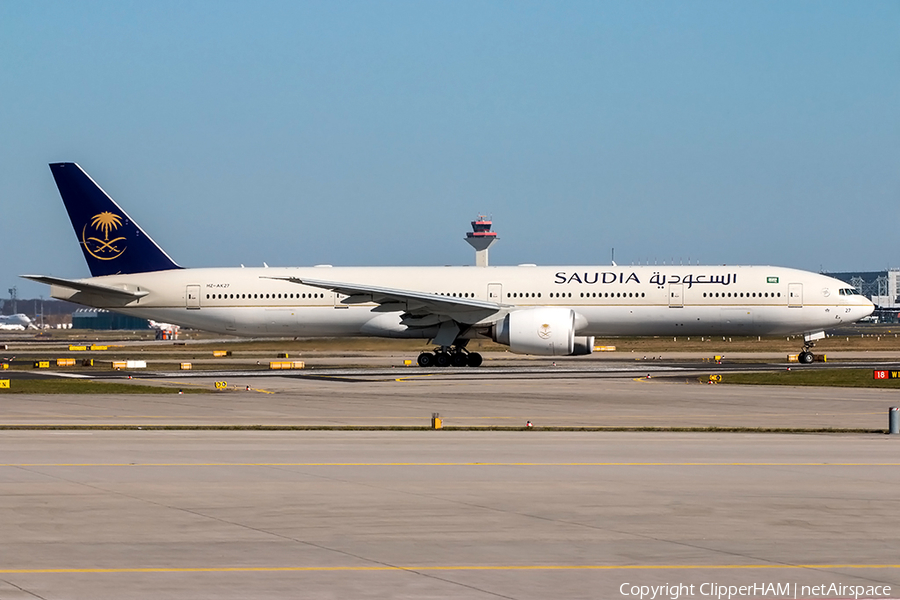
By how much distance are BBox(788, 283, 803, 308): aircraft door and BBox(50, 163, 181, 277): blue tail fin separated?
92.9ft

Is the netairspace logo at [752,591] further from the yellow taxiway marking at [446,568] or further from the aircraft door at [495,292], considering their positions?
the aircraft door at [495,292]

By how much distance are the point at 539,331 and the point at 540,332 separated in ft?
0.18

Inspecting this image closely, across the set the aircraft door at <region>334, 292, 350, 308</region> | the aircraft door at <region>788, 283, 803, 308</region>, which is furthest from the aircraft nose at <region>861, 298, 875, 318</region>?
the aircraft door at <region>334, 292, 350, 308</region>

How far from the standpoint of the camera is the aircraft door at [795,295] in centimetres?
4706

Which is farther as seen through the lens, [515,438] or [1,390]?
[1,390]

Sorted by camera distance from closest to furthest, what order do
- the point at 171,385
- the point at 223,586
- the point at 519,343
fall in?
the point at 223,586, the point at 171,385, the point at 519,343

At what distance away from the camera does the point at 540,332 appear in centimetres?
4334

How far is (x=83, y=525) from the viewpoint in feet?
39.2

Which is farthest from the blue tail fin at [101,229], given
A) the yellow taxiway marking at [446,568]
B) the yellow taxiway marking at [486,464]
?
the yellow taxiway marking at [446,568]

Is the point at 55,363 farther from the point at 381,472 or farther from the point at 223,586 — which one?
the point at 223,586

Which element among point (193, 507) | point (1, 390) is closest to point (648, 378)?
point (1, 390)

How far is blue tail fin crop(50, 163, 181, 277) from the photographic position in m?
49.8

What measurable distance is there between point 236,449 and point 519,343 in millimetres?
25187

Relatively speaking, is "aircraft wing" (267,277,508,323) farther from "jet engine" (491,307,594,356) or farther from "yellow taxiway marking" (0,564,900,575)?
"yellow taxiway marking" (0,564,900,575)
